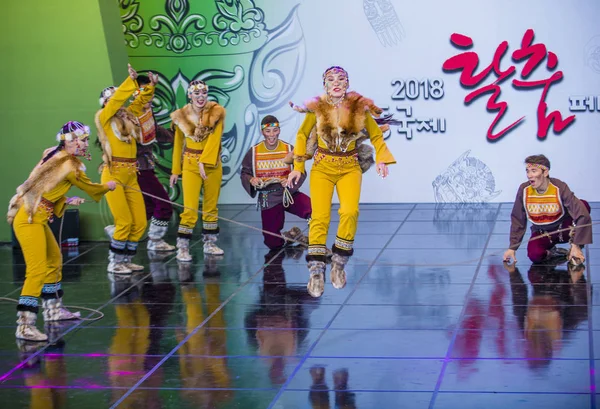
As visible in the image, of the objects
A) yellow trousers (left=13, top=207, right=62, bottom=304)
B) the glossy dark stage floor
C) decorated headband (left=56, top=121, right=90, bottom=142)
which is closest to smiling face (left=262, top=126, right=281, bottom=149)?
the glossy dark stage floor

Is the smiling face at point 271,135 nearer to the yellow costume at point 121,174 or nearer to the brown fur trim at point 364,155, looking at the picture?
the yellow costume at point 121,174

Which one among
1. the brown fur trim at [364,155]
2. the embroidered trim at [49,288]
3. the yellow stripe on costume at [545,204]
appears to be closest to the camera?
the embroidered trim at [49,288]

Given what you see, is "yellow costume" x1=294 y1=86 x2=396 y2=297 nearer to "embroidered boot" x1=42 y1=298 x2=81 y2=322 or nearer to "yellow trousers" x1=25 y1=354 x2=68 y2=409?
"embroidered boot" x1=42 y1=298 x2=81 y2=322

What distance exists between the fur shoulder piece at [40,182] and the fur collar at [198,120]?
222 cm

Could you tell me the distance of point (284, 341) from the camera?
19.2 ft

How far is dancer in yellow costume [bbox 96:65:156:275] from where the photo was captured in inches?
305

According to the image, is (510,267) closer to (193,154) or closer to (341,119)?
(341,119)

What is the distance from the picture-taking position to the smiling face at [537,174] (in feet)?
24.7

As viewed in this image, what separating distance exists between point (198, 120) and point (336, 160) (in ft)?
7.14

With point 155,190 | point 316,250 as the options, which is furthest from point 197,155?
point 316,250

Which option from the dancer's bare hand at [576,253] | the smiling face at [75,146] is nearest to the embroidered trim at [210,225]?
the smiling face at [75,146]

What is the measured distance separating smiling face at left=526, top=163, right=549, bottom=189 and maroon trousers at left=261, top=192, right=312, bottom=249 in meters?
2.07

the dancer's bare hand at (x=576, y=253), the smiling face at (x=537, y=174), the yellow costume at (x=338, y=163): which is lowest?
the dancer's bare hand at (x=576, y=253)

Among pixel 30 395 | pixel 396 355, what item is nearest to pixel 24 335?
pixel 30 395
